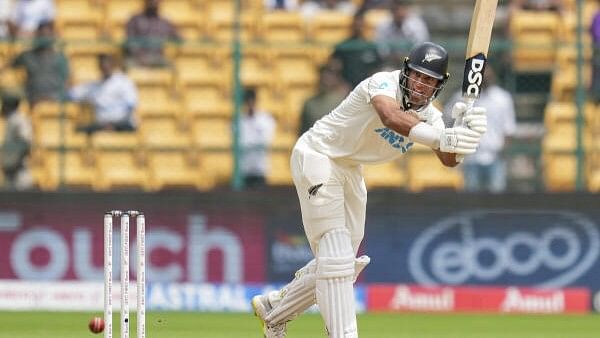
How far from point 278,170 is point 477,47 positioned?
515 centimetres

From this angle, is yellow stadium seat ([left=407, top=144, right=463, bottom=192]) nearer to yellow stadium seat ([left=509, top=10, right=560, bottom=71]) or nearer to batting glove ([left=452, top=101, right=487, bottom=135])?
yellow stadium seat ([left=509, top=10, right=560, bottom=71])

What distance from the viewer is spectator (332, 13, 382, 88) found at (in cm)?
1180

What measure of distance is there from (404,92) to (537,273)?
5210 millimetres

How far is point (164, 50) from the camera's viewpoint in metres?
12.1

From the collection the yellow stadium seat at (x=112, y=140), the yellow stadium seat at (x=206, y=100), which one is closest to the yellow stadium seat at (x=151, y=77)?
the yellow stadium seat at (x=206, y=100)

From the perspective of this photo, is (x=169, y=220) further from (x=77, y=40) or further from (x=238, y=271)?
(x=77, y=40)

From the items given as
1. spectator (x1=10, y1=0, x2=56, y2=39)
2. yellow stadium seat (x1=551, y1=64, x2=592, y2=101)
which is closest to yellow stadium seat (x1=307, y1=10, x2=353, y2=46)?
yellow stadium seat (x1=551, y1=64, x2=592, y2=101)

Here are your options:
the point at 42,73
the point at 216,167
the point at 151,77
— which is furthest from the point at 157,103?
the point at 42,73

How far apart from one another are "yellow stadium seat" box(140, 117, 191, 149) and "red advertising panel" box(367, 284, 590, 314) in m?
2.13

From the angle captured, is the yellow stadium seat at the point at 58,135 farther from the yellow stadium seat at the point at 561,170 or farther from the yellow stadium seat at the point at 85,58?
the yellow stadium seat at the point at 561,170

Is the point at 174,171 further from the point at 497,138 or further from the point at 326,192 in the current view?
the point at 326,192

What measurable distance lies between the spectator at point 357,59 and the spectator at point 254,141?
79cm

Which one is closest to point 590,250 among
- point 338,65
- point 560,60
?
point 560,60

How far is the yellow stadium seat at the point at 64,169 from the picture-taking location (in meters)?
11.8
